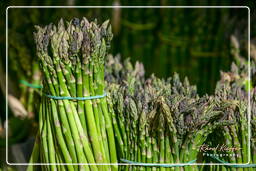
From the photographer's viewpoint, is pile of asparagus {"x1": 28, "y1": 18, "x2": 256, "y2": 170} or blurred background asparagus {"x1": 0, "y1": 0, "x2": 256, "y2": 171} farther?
blurred background asparagus {"x1": 0, "y1": 0, "x2": 256, "y2": 171}

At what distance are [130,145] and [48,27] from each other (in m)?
0.64

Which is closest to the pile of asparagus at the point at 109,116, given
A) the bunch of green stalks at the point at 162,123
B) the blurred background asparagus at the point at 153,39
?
the bunch of green stalks at the point at 162,123

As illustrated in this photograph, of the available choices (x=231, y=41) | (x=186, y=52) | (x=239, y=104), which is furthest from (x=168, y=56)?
(x=239, y=104)

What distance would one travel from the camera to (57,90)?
5.42ft

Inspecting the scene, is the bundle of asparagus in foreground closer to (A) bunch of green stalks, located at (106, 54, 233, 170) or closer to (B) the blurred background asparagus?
(A) bunch of green stalks, located at (106, 54, 233, 170)

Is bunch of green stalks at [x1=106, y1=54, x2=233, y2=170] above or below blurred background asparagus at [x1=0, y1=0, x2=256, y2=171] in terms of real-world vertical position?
below

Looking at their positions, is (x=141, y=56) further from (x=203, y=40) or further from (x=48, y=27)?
(x=48, y=27)

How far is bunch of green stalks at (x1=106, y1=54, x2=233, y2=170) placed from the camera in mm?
1558

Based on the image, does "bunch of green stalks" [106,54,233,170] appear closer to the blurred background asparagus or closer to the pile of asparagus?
the pile of asparagus

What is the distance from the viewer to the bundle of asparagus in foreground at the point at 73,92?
162cm

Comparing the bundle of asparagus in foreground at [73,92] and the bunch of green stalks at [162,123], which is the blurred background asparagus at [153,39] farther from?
the bunch of green stalks at [162,123]

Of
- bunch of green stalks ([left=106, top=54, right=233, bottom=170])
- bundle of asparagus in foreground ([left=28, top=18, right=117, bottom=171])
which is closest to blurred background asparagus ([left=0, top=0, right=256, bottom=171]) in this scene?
bundle of asparagus in foreground ([left=28, top=18, right=117, bottom=171])

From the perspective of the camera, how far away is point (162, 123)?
157cm

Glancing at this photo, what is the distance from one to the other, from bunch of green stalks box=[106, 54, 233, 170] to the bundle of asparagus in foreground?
0.09 m
